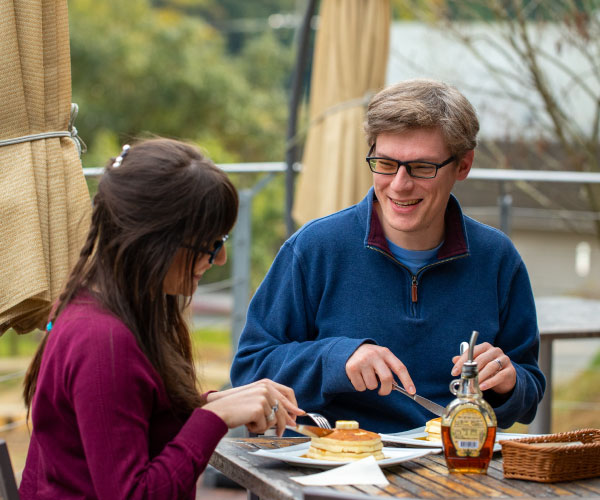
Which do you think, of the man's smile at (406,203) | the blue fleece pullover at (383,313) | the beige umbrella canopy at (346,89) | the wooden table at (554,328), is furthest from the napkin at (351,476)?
the beige umbrella canopy at (346,89)

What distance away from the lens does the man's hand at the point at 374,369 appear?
1597mm

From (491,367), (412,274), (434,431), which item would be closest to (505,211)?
(412,274)

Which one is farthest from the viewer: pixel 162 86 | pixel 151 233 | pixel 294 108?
pixel 162 86

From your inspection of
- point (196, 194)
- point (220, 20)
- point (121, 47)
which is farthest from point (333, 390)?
point (220, 20)

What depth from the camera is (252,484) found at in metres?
1.42

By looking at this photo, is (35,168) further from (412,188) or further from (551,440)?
(551,440)

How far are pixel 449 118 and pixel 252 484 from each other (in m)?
0.88

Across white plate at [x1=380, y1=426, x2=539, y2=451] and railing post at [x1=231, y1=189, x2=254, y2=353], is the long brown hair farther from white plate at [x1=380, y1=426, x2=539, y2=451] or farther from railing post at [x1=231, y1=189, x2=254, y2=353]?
railing post at [x1=231, y1=189, x2=254, y2=353]

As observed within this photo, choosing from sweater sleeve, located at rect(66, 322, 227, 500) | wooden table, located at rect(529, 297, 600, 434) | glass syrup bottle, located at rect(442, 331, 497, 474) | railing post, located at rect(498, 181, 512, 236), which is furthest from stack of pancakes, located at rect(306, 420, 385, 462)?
railing post, located at rect(498, 181, 512, 236)

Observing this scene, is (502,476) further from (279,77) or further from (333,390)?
(279,77)

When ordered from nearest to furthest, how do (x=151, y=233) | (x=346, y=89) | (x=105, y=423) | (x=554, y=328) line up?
1. (x=105, y=423)
2. (x=151, y=233)
3. (x=554, y=328)
4. (x=346, y=89)

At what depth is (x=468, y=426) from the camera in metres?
1.44

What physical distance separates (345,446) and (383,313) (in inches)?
19.8

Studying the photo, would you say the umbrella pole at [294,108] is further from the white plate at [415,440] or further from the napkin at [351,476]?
the napkin at [351,476]
